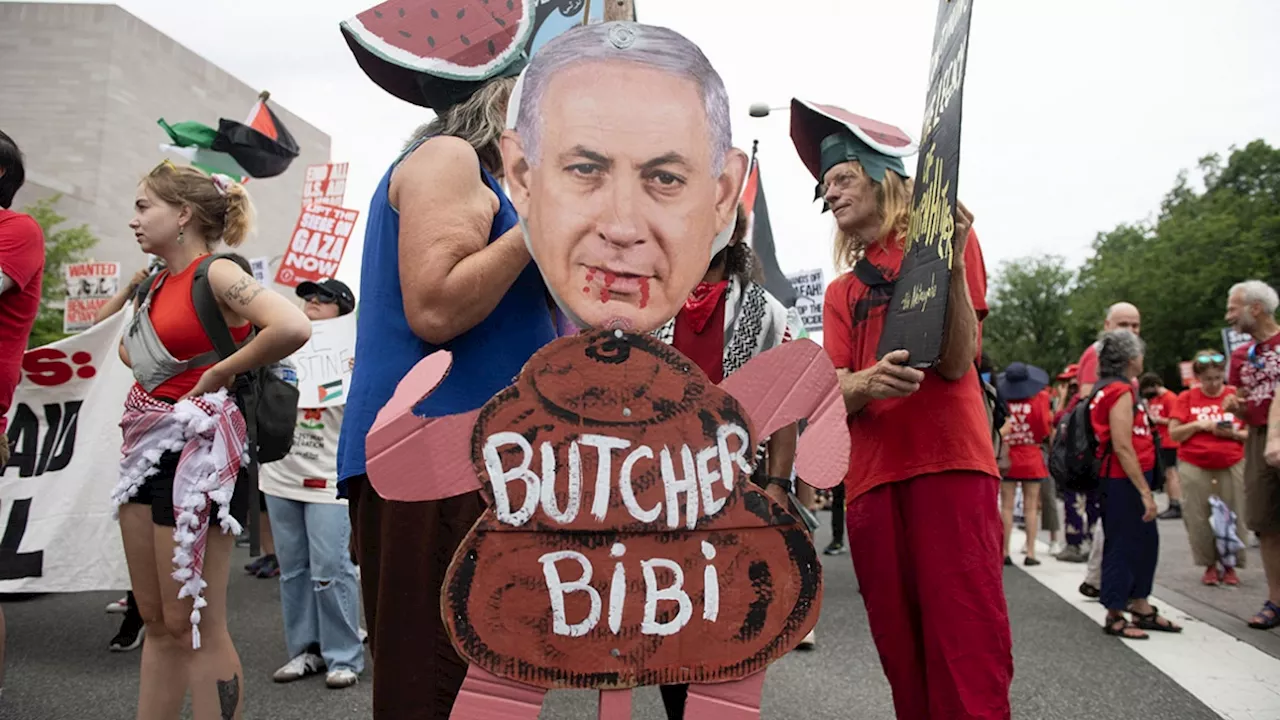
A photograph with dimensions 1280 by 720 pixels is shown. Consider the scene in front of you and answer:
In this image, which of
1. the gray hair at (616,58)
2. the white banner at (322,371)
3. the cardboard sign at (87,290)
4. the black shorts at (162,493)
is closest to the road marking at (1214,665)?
the gray hair at (616,58)

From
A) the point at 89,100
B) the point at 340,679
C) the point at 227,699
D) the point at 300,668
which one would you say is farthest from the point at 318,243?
the point at 89,100

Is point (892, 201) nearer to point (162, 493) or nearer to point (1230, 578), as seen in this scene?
point (162, 493)

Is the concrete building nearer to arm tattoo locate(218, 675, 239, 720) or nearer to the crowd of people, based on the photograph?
the crowd of people

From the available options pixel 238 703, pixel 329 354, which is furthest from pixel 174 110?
pixel 238 703

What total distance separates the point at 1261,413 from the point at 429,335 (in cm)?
555

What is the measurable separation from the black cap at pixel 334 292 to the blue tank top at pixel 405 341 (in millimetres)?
3396

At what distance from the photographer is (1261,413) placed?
531cm

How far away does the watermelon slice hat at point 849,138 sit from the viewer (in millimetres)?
2422

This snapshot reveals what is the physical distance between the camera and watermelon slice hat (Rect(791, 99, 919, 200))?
242 centimetres

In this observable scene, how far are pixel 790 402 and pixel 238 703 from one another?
1973 millimetres

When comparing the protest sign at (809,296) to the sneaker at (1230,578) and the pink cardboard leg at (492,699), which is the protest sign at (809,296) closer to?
the sneaker at (1230,578)

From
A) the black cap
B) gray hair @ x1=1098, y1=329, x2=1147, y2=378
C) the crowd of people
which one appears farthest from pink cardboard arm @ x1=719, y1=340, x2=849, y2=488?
gray hair @ x1=1098, y1=329, x2=1147, y2=378

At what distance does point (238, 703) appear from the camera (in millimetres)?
2545

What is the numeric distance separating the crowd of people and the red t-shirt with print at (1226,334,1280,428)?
362 cm
